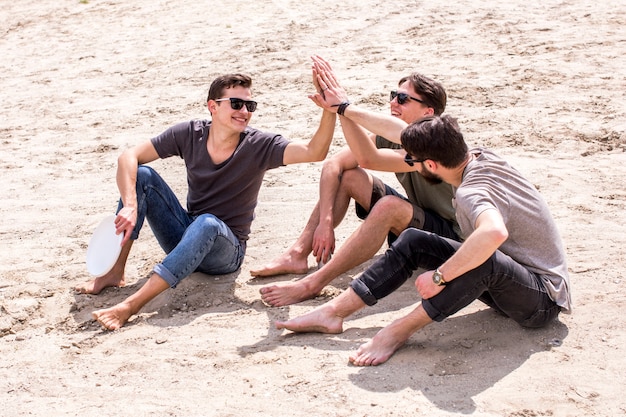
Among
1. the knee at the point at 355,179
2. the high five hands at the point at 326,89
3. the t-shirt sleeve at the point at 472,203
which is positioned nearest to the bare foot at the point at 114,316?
the knee at the point at 355,179

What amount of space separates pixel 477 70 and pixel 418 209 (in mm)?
3969

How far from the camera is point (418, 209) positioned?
4680 mm

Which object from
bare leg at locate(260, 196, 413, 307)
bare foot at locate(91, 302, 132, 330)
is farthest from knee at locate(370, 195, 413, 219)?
bare foot at locate(91, 302, 132, 330)

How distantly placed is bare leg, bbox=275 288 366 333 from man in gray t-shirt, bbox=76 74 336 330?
752 mm

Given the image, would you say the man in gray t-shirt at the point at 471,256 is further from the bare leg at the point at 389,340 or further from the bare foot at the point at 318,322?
the bare foot at the point at 318,322

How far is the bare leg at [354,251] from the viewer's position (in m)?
4.62

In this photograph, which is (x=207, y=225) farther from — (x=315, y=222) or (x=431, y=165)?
(x=431, y=165)

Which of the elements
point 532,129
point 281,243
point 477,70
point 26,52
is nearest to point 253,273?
point 281,243

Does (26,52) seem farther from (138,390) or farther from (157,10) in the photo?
(138,390)

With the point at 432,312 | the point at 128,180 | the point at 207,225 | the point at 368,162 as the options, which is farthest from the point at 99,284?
the point at 432,312

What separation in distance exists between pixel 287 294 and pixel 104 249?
1.13 metres

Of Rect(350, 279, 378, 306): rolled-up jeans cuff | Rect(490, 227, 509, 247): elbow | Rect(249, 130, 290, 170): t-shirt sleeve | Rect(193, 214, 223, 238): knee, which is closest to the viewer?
Rect(490, 227, 509, 247): elbow

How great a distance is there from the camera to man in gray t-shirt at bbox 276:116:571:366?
371cm

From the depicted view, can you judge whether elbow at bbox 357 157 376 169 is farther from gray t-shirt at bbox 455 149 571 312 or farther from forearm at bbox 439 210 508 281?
forearm at bbox 439 210 508 281
